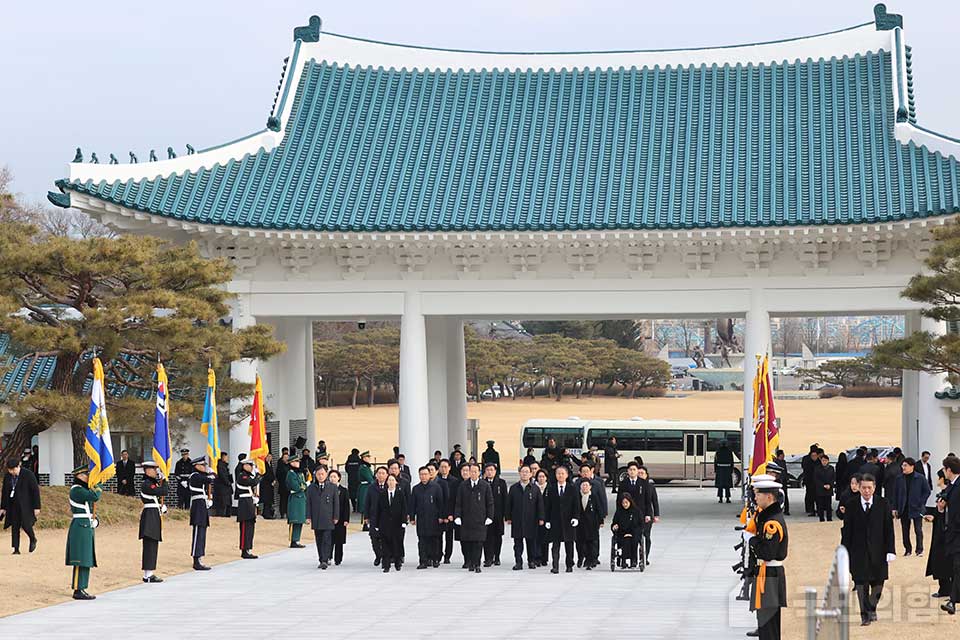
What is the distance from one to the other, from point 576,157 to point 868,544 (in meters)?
17.7

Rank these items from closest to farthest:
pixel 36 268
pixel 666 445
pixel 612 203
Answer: pixel 36 268, pixel 612 203, pixel 666 445

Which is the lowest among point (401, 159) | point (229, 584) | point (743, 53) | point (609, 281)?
point (229, 584)

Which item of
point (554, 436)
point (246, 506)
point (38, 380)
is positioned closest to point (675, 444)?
point (554, 436)

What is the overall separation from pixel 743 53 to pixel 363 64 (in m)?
8.69

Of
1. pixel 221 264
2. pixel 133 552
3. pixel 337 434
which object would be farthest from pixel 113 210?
pixel 337 434

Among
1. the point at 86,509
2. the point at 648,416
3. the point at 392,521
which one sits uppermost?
the point at 648,416

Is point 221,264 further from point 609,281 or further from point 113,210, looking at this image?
point 609,281

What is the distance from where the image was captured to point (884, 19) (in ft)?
104

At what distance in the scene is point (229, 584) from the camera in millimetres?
18391

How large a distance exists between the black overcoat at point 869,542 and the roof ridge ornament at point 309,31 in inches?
886

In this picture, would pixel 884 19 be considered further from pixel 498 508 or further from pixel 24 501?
pixel 24 501

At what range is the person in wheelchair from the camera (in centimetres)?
1955

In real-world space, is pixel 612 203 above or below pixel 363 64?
below

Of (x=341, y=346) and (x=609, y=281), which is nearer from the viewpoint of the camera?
(x=609, y=281)
